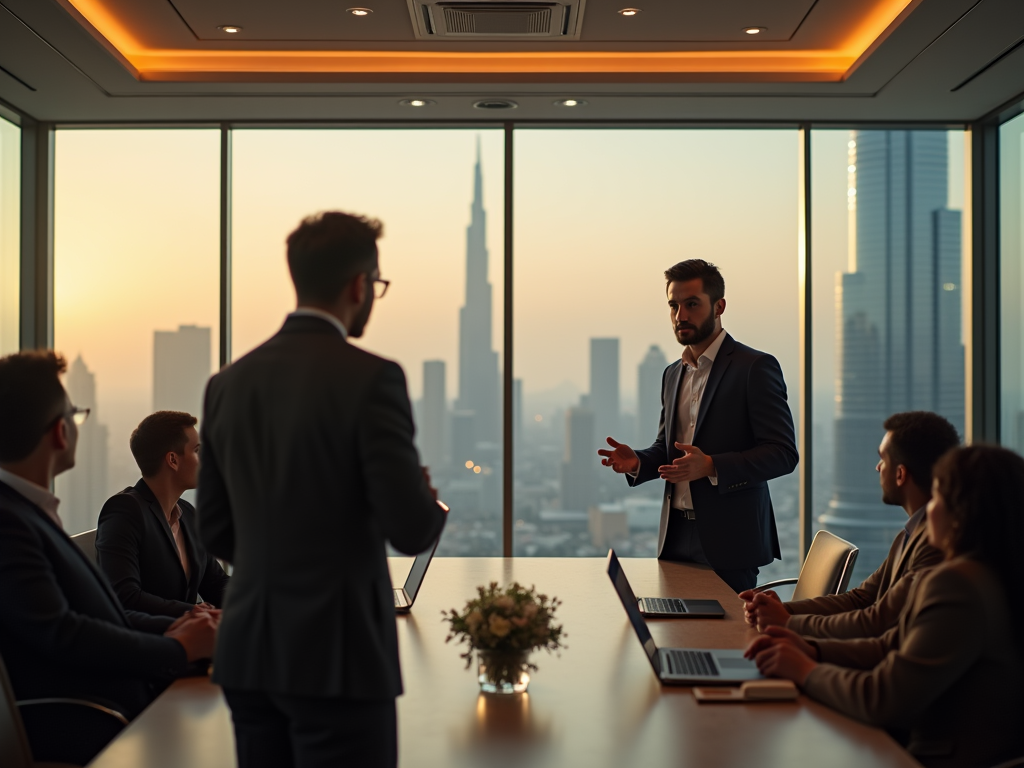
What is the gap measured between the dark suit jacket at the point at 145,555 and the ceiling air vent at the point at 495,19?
2.46 metres

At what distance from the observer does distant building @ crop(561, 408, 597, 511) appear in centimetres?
571

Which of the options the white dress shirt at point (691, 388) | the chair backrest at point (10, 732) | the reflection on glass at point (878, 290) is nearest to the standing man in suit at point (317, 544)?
the chair backrest at point (10, 732)

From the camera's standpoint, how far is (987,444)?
2061 mm

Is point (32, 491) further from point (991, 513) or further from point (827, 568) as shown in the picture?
point (827, 568)

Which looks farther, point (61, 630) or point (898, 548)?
point (898, 548)

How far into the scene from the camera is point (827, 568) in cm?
323

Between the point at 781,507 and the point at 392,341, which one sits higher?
the point at 392,341

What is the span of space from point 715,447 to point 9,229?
4.34 m

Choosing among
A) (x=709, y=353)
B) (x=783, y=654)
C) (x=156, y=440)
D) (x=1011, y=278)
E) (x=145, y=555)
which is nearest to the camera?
(x=783, y=654)

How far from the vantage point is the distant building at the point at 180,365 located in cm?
580

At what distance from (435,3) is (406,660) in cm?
293

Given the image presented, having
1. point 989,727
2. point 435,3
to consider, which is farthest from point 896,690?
point 435,3

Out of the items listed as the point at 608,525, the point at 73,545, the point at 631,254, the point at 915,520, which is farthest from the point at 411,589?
the point at 631,254

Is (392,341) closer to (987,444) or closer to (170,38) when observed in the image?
(170,38)
